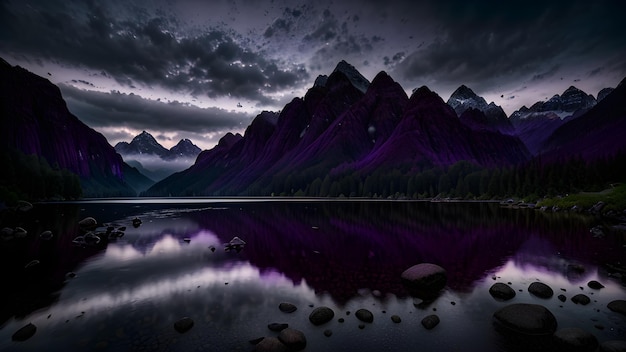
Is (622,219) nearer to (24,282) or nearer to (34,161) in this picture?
(24,282)

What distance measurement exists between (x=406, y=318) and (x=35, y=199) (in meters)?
185

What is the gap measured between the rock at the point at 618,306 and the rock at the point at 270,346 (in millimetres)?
18682

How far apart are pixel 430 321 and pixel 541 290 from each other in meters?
10.3

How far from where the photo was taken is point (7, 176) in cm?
9938

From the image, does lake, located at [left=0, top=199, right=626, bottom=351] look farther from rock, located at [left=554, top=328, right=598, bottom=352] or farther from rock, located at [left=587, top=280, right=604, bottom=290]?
rock, located at [left=554, top=328, right=598, bottom=352]

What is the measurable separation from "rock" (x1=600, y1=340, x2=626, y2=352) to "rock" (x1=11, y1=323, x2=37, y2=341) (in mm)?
25834

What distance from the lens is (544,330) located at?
1386cm

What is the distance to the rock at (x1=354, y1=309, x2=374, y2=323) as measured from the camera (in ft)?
50.0

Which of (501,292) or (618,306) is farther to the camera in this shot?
(501,292)

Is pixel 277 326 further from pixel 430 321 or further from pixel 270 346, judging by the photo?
pixel 430 321

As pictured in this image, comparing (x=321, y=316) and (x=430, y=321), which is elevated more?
(x=321, y=316)

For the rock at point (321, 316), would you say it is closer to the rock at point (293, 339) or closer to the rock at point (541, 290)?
the rock at point (293, 339)

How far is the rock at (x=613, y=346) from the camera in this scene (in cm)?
1177

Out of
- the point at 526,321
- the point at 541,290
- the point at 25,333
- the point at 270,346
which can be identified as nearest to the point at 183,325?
the point at 270,346
